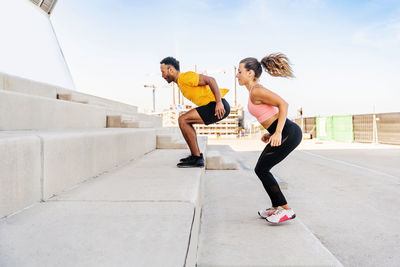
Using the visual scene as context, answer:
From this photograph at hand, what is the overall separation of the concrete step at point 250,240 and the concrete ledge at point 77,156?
1.08 m

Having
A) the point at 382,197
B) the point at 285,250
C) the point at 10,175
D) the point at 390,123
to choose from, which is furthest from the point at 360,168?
the point at 390,123

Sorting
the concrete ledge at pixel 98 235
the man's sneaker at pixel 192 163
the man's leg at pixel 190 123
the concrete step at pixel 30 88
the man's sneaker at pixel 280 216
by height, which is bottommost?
the man's sneaker at pixel 280 216

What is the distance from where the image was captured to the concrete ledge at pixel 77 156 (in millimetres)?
1673

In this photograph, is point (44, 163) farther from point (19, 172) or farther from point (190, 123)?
point (190, 123)

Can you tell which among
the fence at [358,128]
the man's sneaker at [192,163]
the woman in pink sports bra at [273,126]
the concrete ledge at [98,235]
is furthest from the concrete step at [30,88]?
the fence at [358,128]

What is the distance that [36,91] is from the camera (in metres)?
3.89

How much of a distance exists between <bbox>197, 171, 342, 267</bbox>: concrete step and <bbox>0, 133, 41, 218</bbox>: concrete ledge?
1082mm

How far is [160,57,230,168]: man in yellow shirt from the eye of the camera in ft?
8.64

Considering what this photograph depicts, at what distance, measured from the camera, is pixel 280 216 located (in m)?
1.91

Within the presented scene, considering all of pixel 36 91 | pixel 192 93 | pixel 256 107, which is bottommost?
pixel 256 107

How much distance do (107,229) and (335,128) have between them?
1771 centimetres

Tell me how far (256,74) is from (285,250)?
4.30 ft

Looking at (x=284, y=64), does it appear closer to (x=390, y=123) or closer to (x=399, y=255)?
(x=399, y=255)

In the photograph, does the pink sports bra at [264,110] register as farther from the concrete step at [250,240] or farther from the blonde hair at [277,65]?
the concrete step at [250,240]
